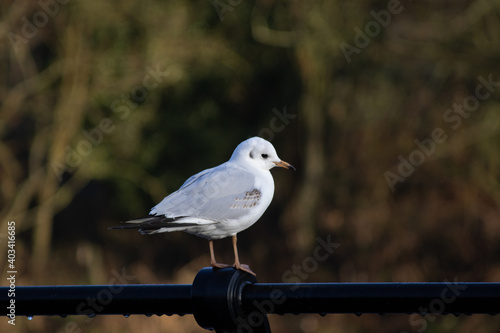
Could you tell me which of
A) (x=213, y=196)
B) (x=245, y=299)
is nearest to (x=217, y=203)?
(x=213, y=196)

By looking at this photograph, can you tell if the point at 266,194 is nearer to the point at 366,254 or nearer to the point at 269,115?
the point at 366,254

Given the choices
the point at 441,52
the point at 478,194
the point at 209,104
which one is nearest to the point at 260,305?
the point at 478,194

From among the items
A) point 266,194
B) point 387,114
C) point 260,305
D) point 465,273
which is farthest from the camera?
point 387,114

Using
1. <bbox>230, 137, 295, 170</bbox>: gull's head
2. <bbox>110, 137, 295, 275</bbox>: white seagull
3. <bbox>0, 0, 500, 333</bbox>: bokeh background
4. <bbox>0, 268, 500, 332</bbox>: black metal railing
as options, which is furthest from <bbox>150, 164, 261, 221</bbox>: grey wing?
<bbox>0, 0, 500, 333</bbox>: bokeh background

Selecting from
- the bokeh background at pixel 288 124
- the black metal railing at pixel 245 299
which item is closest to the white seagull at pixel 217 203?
the black metal railing at pixel 245 299

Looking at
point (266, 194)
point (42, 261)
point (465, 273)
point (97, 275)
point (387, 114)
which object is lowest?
point (266, 194)

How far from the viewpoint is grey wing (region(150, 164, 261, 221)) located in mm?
2663

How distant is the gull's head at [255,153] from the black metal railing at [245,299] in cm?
141

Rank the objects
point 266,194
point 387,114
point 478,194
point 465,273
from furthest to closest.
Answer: point 387,114 < point 478,194 < point 465,273 < point 266,194

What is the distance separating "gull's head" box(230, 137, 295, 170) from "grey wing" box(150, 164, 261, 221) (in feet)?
0.56

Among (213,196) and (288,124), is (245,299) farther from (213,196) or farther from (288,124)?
(288,124)

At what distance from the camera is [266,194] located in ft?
9.55

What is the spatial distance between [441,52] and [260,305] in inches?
467

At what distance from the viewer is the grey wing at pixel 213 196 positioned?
2.66m
